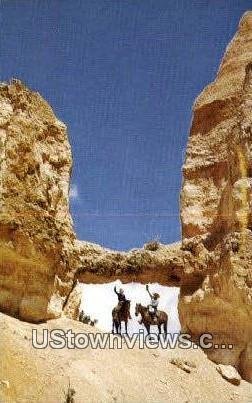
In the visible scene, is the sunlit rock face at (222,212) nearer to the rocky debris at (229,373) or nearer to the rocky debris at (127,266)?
the rocky debris at (229,373)

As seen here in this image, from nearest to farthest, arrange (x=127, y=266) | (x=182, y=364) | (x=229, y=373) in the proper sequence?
(x=182, y=364) → (x=229, y=373) → (x=127, y=266)

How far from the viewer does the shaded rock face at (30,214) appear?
13.2m

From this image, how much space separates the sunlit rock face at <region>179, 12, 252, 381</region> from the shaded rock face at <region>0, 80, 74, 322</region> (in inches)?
192

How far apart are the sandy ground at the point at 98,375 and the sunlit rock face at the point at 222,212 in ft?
5.82

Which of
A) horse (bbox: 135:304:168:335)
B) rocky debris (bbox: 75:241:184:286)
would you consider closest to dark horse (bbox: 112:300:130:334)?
horse (bbox: 135:304:168:335)

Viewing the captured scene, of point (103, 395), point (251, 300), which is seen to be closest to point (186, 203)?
point (251, 300)

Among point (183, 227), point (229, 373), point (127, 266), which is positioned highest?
point (183, 227)

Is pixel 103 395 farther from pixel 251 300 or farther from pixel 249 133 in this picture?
pixel 249 133

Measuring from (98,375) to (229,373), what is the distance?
5.02m

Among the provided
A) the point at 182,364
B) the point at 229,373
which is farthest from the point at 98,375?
the point at 229,373

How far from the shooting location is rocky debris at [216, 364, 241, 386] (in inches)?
584

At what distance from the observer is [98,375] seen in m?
11.5

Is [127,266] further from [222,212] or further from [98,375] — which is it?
[98,375]

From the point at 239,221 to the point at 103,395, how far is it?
26.1 ft
